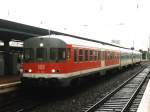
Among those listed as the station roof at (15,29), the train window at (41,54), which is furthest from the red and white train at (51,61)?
the station roof at (15,29)

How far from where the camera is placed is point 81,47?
55.6ft

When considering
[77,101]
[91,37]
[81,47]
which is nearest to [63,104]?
[77,101]

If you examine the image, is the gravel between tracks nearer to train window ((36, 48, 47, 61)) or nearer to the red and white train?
the red and white train

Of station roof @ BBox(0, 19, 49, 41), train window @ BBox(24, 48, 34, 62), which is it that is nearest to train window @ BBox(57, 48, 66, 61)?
train window @ BBox(24, 48, 34, 62)

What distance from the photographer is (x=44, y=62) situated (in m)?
14.8

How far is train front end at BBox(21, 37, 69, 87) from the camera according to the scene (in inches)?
565

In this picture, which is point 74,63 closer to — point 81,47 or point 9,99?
point 81,47

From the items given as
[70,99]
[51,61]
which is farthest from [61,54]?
[70,99]

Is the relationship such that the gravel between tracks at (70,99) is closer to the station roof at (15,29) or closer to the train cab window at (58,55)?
the train cab window at (58,55)

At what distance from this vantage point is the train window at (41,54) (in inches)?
588

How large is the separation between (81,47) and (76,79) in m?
1.65

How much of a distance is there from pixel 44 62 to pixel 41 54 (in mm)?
463

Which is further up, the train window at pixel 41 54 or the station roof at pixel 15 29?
the station roof at pixel 15 29

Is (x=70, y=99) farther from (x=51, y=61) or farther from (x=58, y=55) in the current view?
(x=58, y=55)
